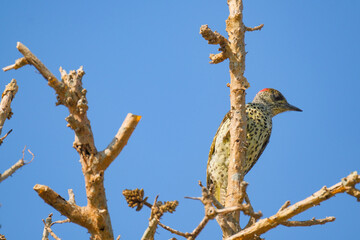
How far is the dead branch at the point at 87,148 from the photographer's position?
304cm

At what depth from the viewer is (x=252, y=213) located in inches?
115

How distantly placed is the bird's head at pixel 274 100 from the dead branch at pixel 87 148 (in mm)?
4222

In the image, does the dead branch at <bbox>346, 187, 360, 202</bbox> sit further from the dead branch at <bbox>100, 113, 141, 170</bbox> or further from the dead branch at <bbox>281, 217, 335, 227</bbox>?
the dead branch at <bbox>100, 113, 141, 170</bbox>

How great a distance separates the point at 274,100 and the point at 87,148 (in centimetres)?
453

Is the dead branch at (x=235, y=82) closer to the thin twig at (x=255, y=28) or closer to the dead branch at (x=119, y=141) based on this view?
the thin twig at (x=255, y=28)

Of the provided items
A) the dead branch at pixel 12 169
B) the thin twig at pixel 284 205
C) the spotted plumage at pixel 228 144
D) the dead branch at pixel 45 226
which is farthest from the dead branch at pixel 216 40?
the dead branch at pixel 45 226

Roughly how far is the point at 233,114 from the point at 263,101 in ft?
9.27

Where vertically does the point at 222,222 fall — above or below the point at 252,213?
above

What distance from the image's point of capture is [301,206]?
294 centimetres

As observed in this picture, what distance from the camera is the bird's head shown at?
700 cm

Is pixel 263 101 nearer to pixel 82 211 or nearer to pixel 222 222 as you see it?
pixel 222 222

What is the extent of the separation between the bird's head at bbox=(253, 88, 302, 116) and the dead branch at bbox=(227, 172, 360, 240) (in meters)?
3.97

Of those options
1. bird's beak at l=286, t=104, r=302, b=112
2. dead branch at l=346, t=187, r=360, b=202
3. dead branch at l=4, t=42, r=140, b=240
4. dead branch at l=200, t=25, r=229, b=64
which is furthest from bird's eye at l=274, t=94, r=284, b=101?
dead branch at l=4, t=42, r=140, b=240

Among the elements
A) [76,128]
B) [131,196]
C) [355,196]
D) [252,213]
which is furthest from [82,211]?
[355,196]
